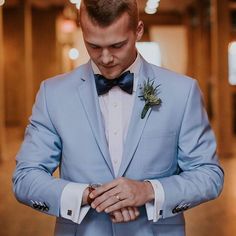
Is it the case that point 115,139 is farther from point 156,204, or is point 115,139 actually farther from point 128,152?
point 156,204

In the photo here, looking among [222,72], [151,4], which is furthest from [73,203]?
[151,4]

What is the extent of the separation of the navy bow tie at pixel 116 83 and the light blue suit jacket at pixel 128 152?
28 mm

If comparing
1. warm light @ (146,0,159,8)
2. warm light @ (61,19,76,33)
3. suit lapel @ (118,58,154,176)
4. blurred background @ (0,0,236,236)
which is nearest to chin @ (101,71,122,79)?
suit lapel @ (118,58,154,176)

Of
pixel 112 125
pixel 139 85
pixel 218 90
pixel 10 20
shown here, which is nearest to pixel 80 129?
pixel 112 125

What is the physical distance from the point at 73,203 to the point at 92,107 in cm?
30

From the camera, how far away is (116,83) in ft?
5.59

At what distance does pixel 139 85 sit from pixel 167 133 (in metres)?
0.18

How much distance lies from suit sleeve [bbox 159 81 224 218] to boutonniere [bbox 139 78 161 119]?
10 cm

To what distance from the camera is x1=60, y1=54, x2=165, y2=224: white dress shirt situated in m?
1.60

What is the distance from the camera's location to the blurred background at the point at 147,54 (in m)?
9.05

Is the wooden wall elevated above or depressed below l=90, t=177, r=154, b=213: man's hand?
above

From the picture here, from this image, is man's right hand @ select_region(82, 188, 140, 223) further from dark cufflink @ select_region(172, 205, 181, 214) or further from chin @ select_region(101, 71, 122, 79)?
chin @ select_region(101, 71, 122, 79)

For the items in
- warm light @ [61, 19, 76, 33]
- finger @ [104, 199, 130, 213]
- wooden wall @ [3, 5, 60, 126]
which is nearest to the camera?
finger @ [104, 199, 130, 213]

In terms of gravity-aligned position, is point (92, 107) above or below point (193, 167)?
above
